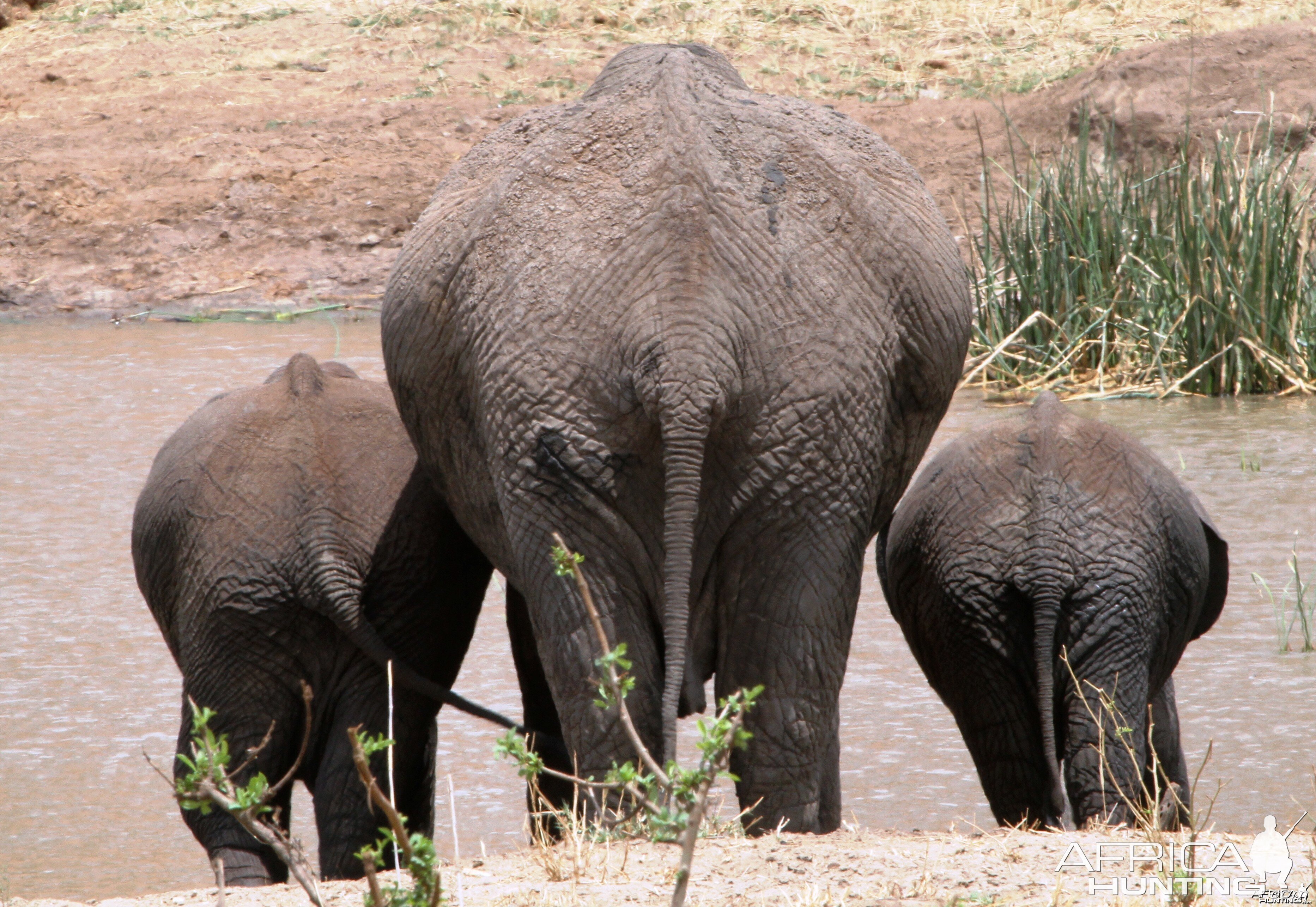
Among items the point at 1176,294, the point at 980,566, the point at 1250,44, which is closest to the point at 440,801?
the point at 980,566

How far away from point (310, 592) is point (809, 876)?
52.6 inches

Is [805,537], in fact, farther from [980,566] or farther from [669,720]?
[980,566]

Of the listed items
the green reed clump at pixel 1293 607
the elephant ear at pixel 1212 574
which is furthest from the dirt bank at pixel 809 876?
the green reed clump at pixel 1293 607

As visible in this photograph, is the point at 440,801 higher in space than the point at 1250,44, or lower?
lower

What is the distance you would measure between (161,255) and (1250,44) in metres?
9.65

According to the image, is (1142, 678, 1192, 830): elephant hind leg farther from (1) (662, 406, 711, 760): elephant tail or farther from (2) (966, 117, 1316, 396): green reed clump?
(2) (966, 117, 1316, 396): green reed clump

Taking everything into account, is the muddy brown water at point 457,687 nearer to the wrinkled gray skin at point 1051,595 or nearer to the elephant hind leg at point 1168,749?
the elephant hind leg at point 1168,749

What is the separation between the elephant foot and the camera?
Result: 3906 millimetres

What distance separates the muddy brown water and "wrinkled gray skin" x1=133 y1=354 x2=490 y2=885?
1.38 ft

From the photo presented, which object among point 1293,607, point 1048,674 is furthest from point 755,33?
point 1048,674

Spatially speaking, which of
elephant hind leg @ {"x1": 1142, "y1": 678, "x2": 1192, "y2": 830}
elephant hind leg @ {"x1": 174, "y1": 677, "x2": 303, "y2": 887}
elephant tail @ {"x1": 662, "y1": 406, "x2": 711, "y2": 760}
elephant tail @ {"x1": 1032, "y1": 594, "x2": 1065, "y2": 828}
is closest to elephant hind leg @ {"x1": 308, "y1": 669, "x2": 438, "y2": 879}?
elephant hind leg @ {"x1": 174, "y1": 677, "x2": 303, "y2": 887}

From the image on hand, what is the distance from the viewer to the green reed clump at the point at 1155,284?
9.27m

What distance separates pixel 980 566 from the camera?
13.8ft

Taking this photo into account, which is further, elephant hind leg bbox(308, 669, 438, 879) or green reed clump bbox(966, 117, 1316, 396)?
green reed clump bbox(966, 117, 1316, 396)
